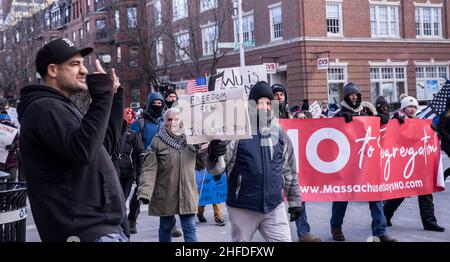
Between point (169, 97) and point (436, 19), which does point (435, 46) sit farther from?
point (169, 97)

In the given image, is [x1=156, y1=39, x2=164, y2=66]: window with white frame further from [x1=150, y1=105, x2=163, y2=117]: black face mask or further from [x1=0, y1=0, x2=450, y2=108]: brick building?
[x1=150, y1=105, x2=163, y2=117]: black face mask

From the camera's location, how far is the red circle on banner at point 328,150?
25.9 ft

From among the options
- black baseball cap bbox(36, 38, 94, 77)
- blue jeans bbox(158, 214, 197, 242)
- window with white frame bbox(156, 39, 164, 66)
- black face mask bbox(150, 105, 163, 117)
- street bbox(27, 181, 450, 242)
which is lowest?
street bbox(27, 181, 450, 242)

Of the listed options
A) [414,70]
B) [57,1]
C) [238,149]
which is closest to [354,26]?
[414,70]

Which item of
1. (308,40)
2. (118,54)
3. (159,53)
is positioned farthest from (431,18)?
(118,54)

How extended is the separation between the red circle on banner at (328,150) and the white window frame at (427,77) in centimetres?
3220

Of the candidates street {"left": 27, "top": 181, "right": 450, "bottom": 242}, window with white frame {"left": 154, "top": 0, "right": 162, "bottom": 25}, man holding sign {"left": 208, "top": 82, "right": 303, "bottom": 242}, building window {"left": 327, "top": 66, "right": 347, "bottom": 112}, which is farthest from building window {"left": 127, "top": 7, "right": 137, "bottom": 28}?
man holding sign {"left": 208, "top": 82, "right": 303, "bottom": 242}

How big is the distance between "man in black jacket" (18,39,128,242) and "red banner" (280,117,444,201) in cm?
499

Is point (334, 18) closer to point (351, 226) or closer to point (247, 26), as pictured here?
point (247, 26)

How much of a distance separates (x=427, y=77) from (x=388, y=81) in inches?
129

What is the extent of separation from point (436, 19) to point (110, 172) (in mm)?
39879

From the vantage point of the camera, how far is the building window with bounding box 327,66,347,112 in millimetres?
35219

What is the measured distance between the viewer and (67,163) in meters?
3.08
